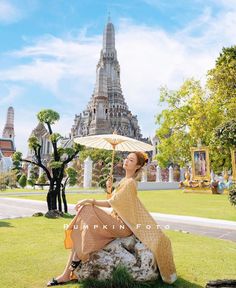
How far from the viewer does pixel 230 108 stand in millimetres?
20734

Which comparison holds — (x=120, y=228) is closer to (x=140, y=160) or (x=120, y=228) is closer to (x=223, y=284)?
(x=140, y=160)

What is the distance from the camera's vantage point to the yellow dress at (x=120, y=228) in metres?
3.36

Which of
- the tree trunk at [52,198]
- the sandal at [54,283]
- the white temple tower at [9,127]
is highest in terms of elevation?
the white temple tower at [9,127]

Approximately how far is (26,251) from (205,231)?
4.58 m

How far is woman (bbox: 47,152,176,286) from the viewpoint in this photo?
3.36m

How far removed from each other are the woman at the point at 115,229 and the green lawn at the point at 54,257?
0.30 m

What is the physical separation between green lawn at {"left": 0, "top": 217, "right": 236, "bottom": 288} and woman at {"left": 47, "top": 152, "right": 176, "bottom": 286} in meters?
0.30

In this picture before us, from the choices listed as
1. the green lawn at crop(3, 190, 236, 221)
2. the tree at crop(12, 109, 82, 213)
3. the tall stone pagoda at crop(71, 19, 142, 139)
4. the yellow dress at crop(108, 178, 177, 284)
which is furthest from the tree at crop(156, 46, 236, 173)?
the tall stone pagoda at crop(71, 19, 142, 139)

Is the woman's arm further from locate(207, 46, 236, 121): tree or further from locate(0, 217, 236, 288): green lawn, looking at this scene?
locate(207, 46, 236, 121): tree

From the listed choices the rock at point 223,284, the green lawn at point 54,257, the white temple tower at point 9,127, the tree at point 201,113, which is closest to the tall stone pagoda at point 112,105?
the white temple tower at point 9,127

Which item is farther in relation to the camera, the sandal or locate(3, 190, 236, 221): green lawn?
locate(3, 190, 236, 221): green lawn

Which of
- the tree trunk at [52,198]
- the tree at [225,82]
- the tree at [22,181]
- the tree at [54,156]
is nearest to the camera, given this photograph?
the tree at [54,156]

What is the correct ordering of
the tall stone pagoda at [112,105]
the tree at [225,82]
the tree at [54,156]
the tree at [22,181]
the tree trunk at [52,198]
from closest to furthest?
the tree at [54,156] < the tree trunk at [52,198] < the tree at [225,82] < the tree at [22,181] < the tall stone pagoda at [112,105]

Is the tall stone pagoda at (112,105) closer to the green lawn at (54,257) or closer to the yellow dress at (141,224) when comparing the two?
the green lawn at (54,257)
